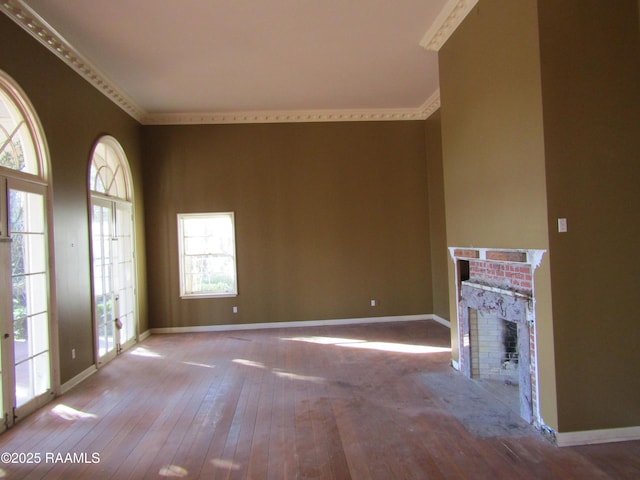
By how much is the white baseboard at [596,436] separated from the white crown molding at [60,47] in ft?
18.1

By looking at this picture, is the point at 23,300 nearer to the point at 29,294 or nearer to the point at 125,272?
the point at 29,294

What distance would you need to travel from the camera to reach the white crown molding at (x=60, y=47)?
10.8 ft

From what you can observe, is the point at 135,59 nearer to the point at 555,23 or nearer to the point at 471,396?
the point at 555,23

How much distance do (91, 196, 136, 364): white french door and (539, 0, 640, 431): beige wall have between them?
4945 millimetres

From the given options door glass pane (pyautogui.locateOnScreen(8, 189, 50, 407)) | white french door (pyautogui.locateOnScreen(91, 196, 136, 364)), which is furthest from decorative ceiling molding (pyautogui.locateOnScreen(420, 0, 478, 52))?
white french door (pyautogui.locateOnScreen(91, 196, 136, 364))

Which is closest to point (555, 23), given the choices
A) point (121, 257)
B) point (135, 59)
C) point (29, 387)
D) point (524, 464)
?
point (524, 464)

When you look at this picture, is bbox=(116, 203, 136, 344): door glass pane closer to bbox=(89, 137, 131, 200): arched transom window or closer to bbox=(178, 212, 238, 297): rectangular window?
bbox=(89, 137, 131, 200): arched transom window

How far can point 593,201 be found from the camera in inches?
103

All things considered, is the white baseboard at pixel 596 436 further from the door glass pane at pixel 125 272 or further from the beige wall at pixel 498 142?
the door glass pane at pixel 125 272

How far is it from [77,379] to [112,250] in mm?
1839

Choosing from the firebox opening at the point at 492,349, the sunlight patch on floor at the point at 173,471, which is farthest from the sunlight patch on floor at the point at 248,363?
the firebox opening at the point at 492,349

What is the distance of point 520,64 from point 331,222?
4245mm

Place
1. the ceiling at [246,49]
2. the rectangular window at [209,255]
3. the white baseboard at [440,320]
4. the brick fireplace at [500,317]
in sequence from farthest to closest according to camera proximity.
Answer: the rectangular window at [209,255]
the white baseboard at [440,320]
the ceiling at [246,49]
the brick fireplace at [500,317]

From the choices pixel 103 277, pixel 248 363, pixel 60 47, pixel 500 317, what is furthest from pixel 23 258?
pixel 500 317
